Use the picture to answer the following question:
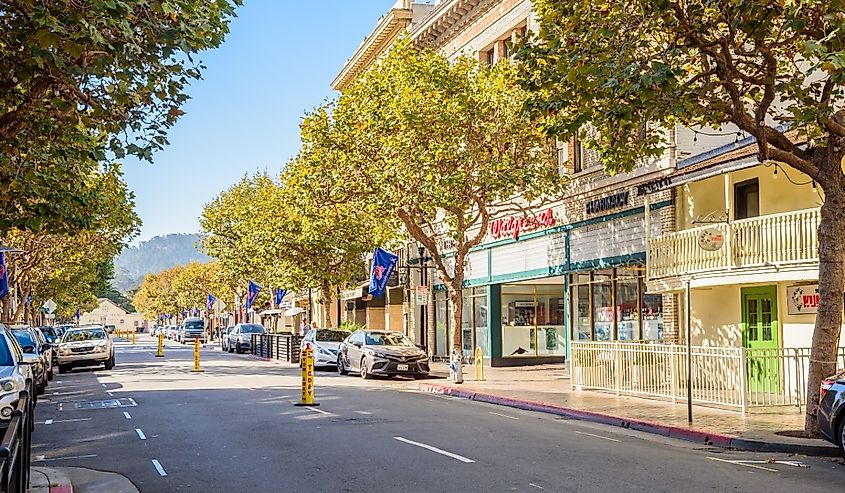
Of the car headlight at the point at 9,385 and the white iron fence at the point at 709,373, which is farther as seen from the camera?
the white iron fence at the point at 709,373

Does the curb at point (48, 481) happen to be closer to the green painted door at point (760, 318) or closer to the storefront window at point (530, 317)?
the green painted door at point (760, 318)

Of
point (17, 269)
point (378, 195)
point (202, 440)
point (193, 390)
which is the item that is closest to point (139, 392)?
point (193, 390)

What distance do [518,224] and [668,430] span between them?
57.1ft

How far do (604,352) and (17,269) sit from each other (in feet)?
114

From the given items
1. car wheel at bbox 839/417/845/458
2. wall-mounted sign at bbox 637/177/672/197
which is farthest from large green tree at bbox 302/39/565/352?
car wheel at bbox 839/417/845/458

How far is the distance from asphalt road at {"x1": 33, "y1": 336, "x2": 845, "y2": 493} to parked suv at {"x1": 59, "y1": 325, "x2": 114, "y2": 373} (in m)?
14.4

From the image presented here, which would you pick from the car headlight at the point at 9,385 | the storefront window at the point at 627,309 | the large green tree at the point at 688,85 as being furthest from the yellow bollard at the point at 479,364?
the car headlight at the point at 9,385

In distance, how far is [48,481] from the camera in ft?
36.0

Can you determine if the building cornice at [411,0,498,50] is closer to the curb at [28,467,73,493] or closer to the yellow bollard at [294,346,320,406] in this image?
the yellow bollard at [294,346,320,406]

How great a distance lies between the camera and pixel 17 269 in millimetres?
47594

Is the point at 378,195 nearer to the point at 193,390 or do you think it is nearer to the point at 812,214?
the point at 193,390

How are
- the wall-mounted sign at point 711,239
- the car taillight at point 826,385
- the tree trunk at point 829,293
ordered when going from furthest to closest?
the wall-mounted sign at point 711,239 < the tree trunk at point 829,293 < the car taillight at point 826,385

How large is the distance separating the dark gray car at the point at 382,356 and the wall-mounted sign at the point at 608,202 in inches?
277

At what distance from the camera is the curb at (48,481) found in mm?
10391
